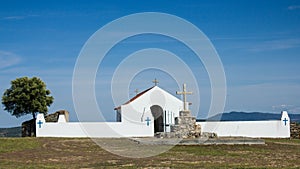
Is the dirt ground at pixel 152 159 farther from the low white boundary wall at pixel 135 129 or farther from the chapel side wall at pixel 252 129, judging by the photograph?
the chapel side wall at pixel 252 129

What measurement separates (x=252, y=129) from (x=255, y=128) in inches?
8.5

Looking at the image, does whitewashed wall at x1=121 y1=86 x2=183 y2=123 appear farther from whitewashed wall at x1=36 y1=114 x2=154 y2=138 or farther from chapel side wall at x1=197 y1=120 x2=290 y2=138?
chapel side wall at x1=197 y1=120 x2=290 y2=138

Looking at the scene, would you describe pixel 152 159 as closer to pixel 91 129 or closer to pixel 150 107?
pixel 91 129

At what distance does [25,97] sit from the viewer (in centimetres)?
3544

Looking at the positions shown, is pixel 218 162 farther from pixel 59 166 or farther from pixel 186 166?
pixel 59 166

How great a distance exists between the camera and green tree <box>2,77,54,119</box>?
117 feet

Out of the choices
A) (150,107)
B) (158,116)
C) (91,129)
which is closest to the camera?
(91,129)

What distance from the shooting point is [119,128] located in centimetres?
3397

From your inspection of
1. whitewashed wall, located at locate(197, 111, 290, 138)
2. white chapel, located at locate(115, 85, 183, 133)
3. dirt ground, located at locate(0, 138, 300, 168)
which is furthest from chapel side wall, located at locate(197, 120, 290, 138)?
dirt ground, located at locate(0, 138, 300, 168)

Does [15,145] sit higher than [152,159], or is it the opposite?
[15,145]

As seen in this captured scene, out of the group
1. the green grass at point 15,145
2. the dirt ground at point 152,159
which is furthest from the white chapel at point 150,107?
the dirt ground at point 152,159

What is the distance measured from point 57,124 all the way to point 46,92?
418 cm

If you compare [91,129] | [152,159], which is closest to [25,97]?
[91,129]

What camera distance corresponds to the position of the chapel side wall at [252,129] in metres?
33.1
